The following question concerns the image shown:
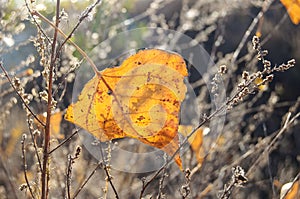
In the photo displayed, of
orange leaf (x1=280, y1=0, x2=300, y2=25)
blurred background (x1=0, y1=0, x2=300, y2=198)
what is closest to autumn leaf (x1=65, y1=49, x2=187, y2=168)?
blurred background (x1=0, y1=0, x2=300, y2=198)

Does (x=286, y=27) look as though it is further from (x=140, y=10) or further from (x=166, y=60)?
(x=166, y=60)

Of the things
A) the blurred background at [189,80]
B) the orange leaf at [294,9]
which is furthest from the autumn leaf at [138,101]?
the orange leaf at [294,9]

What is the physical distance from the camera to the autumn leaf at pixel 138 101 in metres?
1.24

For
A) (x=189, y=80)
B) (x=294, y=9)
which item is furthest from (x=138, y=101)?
(x=189, y=80)

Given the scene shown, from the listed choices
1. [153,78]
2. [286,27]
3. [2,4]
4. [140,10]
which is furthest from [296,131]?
[153,78]

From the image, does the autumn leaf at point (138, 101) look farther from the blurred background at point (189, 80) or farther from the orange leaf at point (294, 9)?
the orange leaf at point (294, 9)

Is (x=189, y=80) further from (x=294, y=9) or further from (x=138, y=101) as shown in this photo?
(x=138, y=101)

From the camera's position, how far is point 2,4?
2.32 m

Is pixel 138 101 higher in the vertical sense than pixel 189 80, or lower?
lower

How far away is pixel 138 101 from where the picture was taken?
1282 mm

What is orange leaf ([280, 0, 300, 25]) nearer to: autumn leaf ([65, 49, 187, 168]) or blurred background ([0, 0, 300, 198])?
blurred background ([0, 0, 300, 198])

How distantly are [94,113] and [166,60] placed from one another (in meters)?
0.22

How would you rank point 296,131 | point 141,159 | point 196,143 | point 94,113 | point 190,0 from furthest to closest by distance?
point 190,0 < point 296,131 < point 141,159 < point 196,143 < point 94,113

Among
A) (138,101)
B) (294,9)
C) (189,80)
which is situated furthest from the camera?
(189,80)
